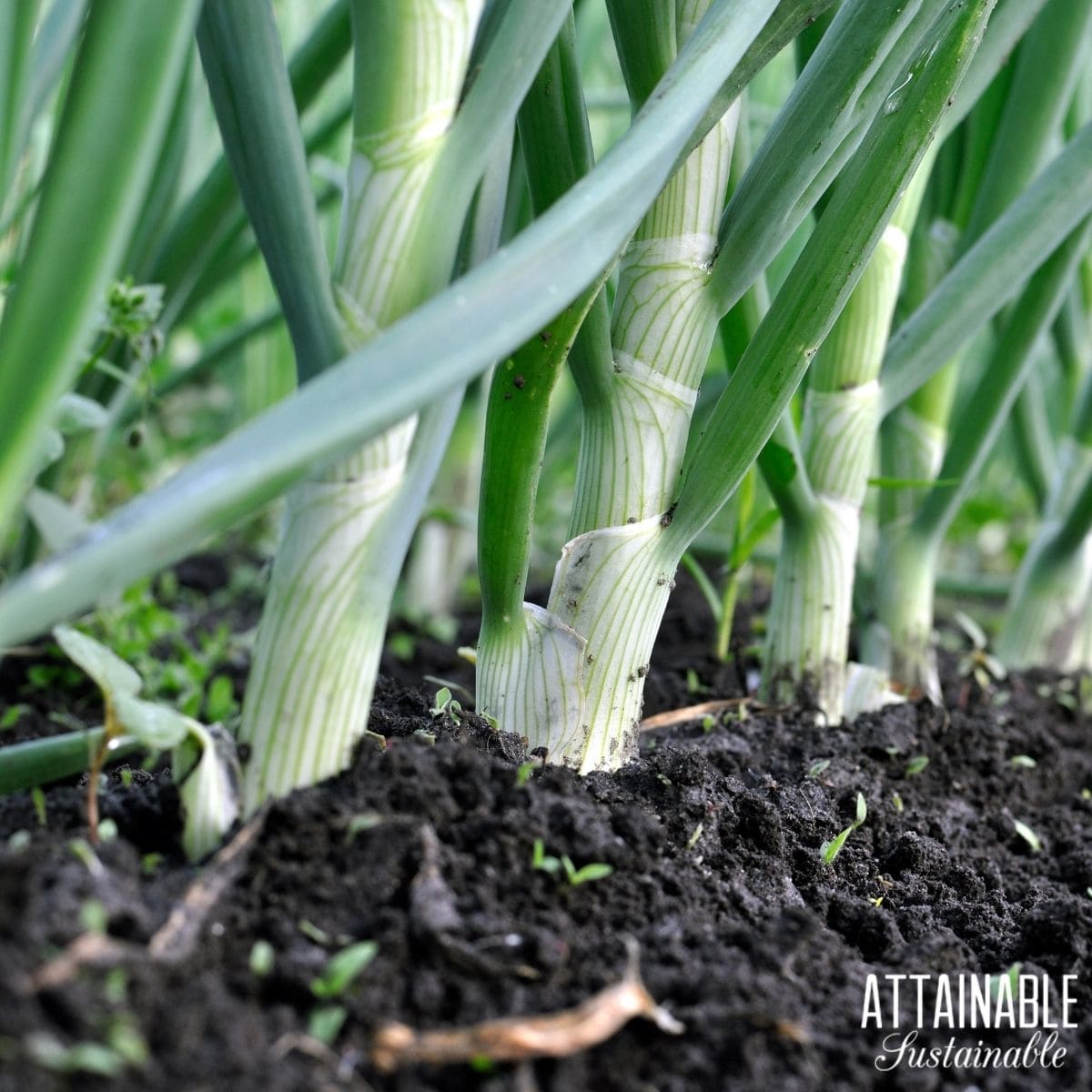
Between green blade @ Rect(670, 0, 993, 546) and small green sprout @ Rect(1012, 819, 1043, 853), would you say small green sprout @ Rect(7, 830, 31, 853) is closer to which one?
green blade @ Rect(670, 0, 993, 546)

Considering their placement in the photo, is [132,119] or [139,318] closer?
[132,119]

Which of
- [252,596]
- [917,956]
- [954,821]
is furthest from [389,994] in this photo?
[252,596]

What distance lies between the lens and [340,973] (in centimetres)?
48

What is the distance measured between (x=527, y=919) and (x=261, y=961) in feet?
0.45

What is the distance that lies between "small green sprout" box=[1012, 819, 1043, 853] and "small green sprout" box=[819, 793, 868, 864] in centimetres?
17

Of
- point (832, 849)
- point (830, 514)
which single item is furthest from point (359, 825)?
point (830, 514)

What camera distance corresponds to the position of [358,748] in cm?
60

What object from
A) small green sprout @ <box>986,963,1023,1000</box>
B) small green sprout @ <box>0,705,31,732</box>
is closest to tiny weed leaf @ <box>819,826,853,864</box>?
small green sprout @ <box>986,963,1023,1000</box>

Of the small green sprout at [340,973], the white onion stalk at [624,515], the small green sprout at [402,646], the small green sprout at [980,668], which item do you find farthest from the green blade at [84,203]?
the small green sprout at [980,668]

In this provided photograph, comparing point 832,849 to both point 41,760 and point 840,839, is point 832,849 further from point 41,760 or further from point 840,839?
point 41,760

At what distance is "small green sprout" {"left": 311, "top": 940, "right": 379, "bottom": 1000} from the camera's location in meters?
0.48

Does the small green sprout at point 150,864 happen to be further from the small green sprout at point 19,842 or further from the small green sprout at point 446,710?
the small green sprout at point 446,710

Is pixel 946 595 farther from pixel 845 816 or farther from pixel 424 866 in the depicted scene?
pixel 424 866

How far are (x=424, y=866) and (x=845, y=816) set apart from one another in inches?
15.3
